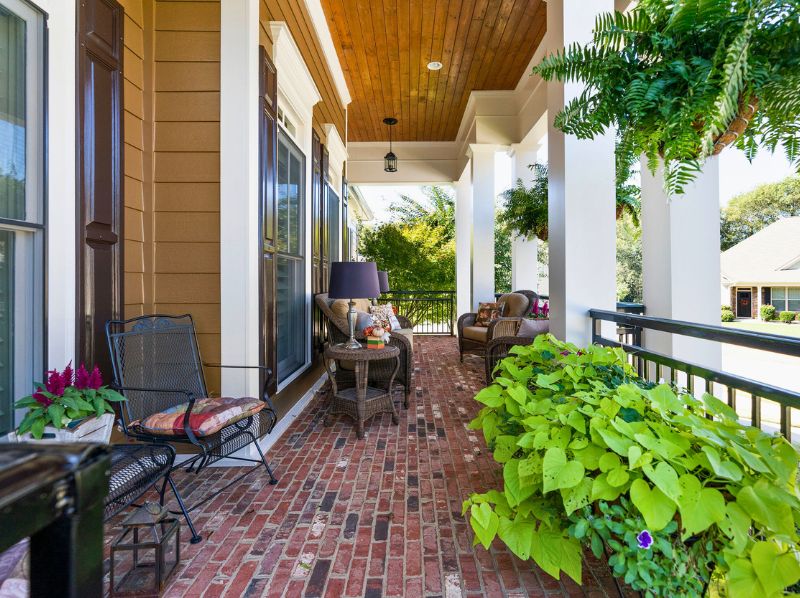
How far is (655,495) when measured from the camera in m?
1.00

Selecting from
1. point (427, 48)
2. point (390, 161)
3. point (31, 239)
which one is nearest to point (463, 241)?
point (390, 161)

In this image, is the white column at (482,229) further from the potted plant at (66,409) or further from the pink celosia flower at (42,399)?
the pink celosia flower at (42,399)

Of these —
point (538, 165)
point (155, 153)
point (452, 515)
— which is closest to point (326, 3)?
point (155, 153)

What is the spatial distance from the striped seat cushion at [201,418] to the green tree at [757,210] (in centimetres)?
1985

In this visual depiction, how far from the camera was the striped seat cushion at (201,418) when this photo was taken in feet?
6.24

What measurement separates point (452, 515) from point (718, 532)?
1.16 metres

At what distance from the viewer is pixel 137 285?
241 centimetres

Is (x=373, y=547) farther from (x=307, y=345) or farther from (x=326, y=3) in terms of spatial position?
(x=326, y=3)

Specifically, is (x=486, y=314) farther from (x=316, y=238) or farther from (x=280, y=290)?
(x=280, y=290)

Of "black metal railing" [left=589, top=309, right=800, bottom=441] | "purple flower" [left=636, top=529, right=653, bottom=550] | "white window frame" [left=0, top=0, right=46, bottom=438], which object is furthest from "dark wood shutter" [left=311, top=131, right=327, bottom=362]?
"purple flower" [left=636, top=529, right=653, bottom=550]

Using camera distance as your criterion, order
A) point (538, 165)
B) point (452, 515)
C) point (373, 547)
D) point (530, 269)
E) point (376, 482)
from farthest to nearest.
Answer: point (530, 269) < point (538, 165) < point (376, 482) < point (452, 515) < point (373, 547)

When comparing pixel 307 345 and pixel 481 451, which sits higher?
pixel 307 345

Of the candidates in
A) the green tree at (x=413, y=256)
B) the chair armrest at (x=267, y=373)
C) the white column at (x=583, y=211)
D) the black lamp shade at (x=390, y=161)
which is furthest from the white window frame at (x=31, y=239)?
the green tree at (x=413, y=256)

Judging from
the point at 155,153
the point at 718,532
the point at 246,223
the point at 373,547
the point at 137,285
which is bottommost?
the point at 373,547
